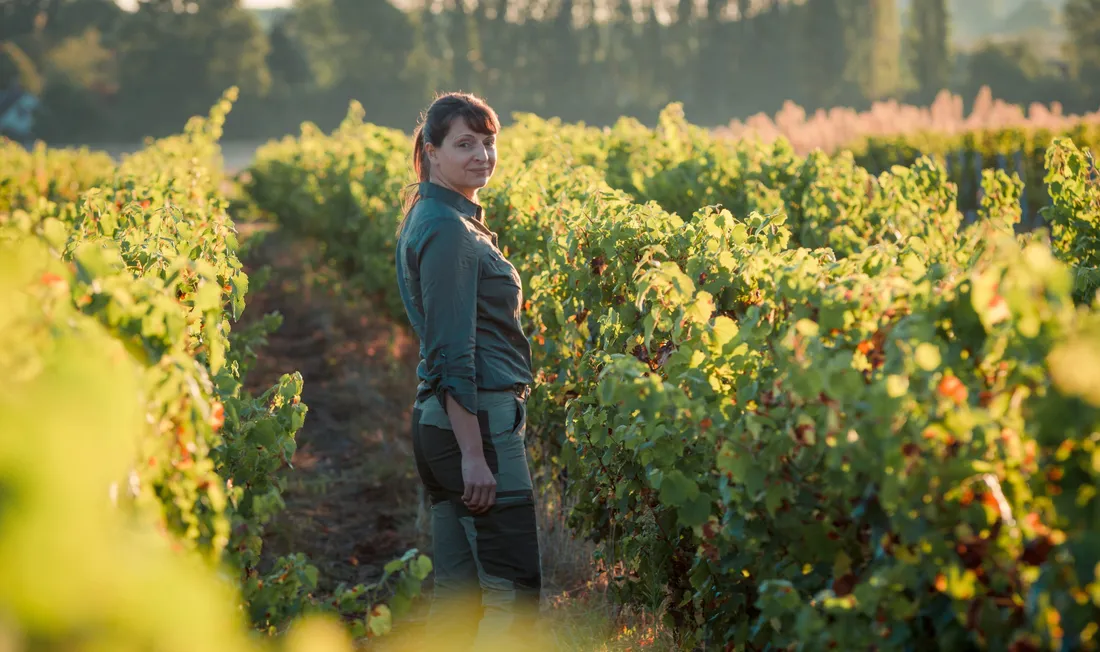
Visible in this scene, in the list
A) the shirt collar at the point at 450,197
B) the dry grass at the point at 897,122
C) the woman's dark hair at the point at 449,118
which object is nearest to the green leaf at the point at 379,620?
the shirt collar at the point at 450,197

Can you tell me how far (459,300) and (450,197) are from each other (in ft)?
1.27

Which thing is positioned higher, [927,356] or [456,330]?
[927,356]

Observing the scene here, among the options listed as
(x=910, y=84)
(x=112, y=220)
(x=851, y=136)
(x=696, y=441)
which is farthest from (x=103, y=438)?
(x=910, y=84)

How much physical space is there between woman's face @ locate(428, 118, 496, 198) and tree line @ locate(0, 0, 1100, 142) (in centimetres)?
6133

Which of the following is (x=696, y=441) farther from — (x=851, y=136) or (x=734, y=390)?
(x=851, y=136)

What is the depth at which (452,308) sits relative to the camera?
3115mm

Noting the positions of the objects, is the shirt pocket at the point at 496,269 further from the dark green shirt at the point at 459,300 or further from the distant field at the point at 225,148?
the distant field at the point at 225,148

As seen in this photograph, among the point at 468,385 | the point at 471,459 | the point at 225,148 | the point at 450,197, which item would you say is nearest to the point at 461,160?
the point at 450,197

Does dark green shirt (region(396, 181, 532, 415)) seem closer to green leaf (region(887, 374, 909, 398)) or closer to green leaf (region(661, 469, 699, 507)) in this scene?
green leaf (region(661, 469, 699, 507))

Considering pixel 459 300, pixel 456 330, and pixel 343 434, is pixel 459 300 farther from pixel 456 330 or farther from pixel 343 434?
pixel 343 434

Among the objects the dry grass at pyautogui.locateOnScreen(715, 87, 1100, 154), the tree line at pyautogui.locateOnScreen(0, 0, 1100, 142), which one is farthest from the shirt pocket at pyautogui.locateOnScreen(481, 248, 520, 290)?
the tree line at pyautogui.locateOnScreen(0, 0, 1100, 142)

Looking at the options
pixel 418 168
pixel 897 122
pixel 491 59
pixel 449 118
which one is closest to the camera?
pixel 449 118

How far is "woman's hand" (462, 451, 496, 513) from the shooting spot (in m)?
3.19

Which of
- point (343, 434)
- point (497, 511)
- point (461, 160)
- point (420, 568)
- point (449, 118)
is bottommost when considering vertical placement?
point (343, 434)
